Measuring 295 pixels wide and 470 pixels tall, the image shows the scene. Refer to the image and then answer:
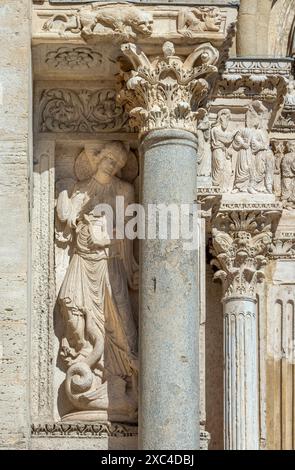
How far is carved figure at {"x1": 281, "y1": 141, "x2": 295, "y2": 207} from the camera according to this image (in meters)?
33.5

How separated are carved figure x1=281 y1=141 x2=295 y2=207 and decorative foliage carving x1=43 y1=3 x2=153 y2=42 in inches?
340

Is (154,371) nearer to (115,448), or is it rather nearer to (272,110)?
(115,448)

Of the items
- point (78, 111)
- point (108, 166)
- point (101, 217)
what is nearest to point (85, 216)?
point (101, 217)

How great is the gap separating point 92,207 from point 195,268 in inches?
58.2

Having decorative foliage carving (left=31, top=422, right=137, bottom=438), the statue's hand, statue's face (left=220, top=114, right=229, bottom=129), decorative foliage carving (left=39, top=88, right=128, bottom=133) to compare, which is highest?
statue's face (left=220, top=114, right=229, bottom=129)

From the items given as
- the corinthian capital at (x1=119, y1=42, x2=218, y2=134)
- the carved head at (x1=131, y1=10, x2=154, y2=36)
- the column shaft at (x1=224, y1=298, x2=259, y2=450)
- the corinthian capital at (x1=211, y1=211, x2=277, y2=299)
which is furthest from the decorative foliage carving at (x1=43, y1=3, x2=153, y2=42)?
the column shaft at (x1=224, y1=298, x2=259, y2=450)

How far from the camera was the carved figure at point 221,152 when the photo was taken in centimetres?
3086

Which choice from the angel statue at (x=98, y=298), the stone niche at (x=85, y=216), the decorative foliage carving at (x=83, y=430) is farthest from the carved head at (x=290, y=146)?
the decorative foliage carving at (x=83, y=430)

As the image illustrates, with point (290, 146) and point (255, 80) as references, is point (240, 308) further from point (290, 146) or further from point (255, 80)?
point (290, 146)

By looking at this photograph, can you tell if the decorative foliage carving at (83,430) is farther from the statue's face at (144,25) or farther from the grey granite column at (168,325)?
the statue's face at (144,25)

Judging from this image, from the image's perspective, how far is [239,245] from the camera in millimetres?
31125

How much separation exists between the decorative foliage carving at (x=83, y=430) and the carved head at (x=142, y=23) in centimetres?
360

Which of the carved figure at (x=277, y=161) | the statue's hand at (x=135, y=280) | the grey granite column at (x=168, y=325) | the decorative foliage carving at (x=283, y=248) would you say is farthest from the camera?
the carved figure at (x=277, y=161)

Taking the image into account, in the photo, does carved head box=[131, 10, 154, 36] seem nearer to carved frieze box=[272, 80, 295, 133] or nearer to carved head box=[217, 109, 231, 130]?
carved head box=[217, 109, 231, 130]
